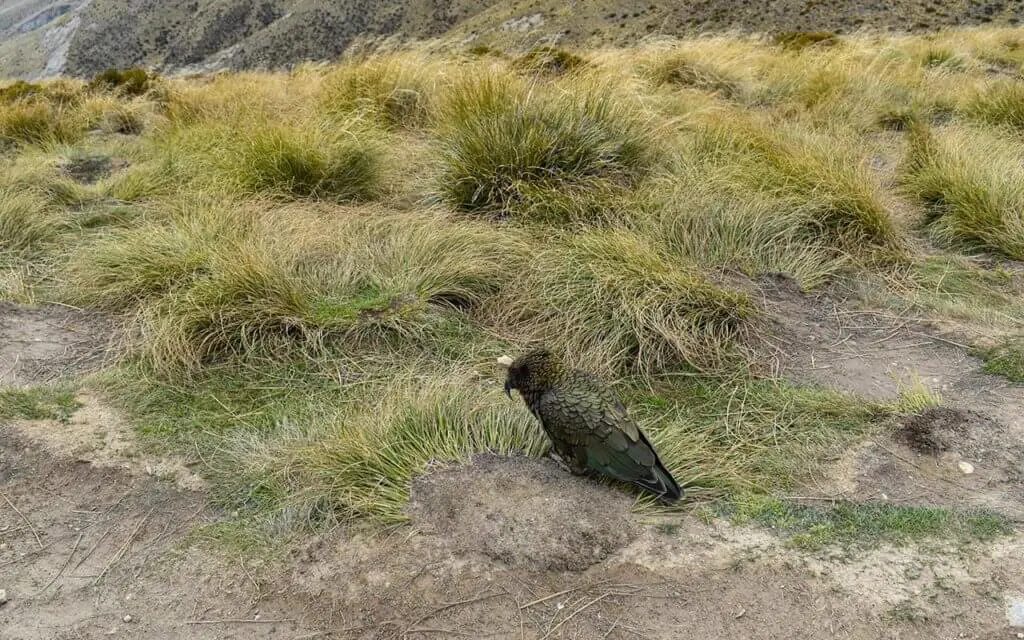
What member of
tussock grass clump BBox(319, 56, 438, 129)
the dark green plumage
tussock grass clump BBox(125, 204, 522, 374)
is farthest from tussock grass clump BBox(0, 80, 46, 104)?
the dark green plumage

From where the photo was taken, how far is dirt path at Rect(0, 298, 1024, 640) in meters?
2.14

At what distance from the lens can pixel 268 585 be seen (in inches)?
92.0

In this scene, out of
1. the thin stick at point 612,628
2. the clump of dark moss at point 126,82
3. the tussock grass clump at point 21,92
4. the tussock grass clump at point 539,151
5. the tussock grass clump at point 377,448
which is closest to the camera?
the thin stick at point 612,628

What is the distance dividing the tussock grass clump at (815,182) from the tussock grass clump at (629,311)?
1189 mm

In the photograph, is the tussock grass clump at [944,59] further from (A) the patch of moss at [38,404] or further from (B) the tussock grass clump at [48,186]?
(A) the patch of moss at [38,404]

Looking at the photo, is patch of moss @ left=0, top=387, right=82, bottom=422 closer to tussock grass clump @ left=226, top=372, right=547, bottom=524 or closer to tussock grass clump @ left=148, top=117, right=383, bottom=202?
tussock grass clump @ left=226, top=372, right=547, bottom=524

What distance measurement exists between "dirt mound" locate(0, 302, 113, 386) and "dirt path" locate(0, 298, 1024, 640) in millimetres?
788

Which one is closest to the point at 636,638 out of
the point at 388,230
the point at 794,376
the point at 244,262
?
the point at 794,376

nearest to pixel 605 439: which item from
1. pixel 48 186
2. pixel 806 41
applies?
pixel 48 186

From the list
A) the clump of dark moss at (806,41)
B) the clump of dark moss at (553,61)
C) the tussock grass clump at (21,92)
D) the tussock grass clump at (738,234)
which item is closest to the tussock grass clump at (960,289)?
the tussock grass clump at (738,234)

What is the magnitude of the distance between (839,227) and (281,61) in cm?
4992

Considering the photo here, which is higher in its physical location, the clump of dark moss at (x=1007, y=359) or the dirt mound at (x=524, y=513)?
the dirt mound at (x=524, y=513)

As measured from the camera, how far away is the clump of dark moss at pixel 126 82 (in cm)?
1008

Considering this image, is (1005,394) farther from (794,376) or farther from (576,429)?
(576,429)
